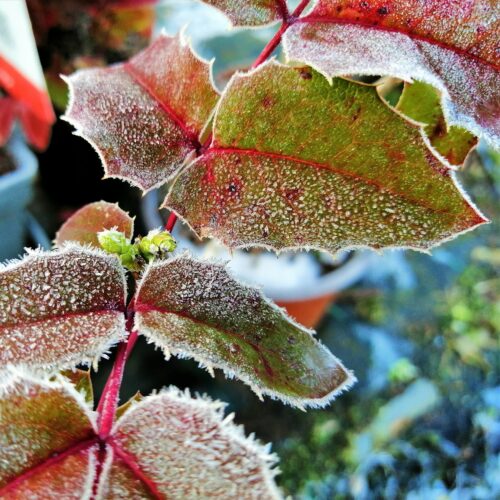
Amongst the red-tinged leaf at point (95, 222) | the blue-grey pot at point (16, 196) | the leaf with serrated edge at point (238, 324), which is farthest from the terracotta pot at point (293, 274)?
the leaf with serrated edge at point (238, 324)

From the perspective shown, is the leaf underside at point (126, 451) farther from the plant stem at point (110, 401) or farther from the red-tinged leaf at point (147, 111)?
the red-tinged leaf at point (147, 111)

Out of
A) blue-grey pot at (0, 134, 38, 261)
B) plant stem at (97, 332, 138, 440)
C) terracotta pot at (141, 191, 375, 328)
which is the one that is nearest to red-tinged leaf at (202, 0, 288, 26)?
plant stem at (97, 332, 138, 440)

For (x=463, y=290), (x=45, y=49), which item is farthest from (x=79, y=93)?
(x=463, y=290)

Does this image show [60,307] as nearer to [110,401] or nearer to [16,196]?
[110,401]

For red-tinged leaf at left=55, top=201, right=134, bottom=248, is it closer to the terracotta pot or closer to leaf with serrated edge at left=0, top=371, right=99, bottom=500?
leaf with serrated edge at left=0, top=371, right=99, bottom=500

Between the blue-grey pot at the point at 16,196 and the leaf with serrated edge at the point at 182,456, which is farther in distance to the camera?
the blue-grey pot at the point at 16,196

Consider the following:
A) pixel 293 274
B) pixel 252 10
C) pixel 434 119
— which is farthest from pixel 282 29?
pixel 293 274
